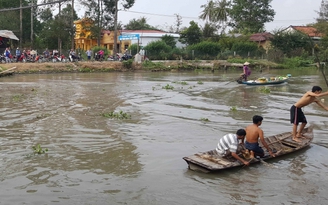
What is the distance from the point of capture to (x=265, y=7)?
61.6m

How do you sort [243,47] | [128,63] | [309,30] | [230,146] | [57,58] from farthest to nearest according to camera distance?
[309,30] < [243,47] < [128,63] < [57,58] < [230,146]

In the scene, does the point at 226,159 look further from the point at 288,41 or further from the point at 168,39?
the point at 288,41

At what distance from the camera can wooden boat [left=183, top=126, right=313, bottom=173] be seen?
7438 millimetres

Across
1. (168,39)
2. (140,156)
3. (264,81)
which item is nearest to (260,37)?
(168,39)

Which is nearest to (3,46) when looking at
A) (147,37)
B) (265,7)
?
(147,37)

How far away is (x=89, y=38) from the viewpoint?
1868 inches

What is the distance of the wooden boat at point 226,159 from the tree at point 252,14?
5334 cm

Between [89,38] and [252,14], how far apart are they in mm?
28255

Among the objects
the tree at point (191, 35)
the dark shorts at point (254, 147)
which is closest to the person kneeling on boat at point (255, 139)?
the dark shorts at point (254, 147)

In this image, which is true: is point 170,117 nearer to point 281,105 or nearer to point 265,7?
point 281,105

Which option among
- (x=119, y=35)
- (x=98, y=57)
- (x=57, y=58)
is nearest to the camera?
(x=57, y=58)

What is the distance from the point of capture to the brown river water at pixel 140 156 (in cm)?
677

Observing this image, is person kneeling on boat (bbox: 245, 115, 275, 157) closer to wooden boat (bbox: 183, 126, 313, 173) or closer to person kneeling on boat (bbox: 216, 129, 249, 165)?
wooden boat (bbox: 183, 126, 313, 173)

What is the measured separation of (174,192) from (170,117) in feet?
23.2
